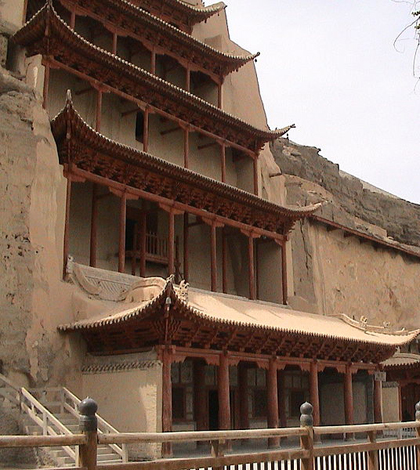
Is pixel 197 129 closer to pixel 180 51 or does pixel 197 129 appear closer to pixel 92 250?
pixel 180 51

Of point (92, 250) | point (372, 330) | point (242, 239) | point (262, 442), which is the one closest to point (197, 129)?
point (242, 239)

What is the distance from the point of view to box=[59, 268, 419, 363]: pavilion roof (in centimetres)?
1468

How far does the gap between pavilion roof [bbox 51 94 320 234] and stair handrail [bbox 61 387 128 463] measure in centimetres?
584

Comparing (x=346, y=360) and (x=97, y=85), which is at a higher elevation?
(x=97, y=85)

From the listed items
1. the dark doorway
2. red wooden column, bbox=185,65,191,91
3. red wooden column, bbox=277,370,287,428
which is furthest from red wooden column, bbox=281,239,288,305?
red wooden column, bbox=185,65,191,91

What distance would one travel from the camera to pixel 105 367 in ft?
51.8

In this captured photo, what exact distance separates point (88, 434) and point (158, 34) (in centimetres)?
1873

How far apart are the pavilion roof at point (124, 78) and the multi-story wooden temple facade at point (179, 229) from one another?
40 millimetres

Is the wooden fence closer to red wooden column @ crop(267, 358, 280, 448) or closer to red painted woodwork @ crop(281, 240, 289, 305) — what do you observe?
red wooden column @ crop(267, 358, 280, 448)

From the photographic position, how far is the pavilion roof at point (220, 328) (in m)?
14.7

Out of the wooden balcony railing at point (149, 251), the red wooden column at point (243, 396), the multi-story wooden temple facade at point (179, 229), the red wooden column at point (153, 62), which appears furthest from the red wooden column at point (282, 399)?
the red wooden column at point (153, 62)

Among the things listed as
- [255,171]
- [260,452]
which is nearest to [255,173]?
[255,171]

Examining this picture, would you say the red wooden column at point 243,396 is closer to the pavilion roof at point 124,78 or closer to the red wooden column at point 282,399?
the red wooden column at point 282,399

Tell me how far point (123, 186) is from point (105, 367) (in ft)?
16.9
